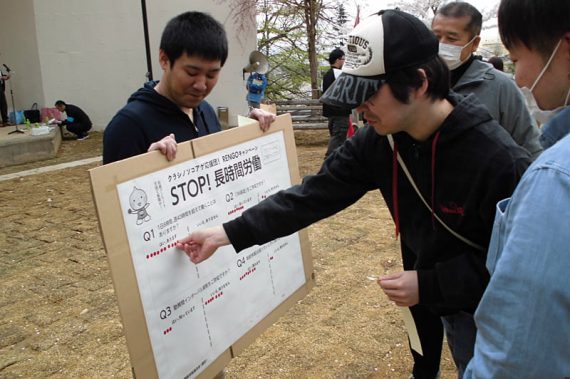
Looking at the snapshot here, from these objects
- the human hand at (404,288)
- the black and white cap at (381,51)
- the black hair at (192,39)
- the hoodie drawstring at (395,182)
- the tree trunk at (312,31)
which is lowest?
the human hand at (404,288)

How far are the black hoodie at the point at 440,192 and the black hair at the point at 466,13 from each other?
145 cm

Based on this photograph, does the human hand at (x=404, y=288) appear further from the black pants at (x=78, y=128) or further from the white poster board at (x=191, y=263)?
the black pants at (x=78, y=128)

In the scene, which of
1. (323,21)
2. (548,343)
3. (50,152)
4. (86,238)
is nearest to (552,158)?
(548,343)

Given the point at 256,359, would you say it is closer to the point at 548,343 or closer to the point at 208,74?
the point at 208,74

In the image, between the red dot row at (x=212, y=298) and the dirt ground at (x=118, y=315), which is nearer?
the red dot row at (x=212, y=298)

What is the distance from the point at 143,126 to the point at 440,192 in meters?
1.16

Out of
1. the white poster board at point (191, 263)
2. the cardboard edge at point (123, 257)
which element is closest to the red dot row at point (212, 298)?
the white poster board at point (191, 263)

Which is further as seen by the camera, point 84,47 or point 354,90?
point 84,47

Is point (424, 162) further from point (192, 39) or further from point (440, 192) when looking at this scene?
point (192, 39)

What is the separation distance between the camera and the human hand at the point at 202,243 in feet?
5.72

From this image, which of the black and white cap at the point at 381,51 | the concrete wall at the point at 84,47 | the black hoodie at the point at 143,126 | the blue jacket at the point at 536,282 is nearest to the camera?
the blue jacket at the point at 536,282

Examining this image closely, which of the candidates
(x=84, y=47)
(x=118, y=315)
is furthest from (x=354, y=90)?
(x=84, y=47)

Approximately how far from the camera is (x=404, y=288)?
1513 mm

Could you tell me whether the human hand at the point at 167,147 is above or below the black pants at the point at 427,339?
above
